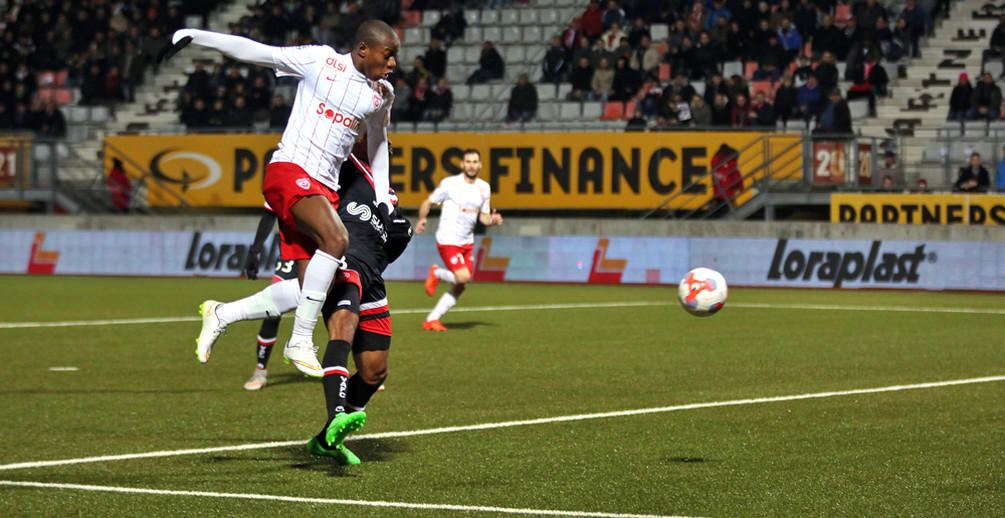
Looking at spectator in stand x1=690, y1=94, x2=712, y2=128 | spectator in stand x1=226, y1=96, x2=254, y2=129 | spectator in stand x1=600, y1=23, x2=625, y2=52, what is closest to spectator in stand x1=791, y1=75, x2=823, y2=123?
spectator in stand x1=690, y1=94, x2=712, y2=128

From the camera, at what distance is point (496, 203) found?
89.9ft

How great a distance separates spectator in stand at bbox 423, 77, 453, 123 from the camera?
2919cm

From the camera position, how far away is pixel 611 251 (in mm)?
25766

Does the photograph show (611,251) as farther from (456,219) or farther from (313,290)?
(313,290)

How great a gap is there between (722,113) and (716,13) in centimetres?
408

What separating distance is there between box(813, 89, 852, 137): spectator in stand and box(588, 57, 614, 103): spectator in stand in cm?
528

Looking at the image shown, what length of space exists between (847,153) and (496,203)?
7258 millimetres

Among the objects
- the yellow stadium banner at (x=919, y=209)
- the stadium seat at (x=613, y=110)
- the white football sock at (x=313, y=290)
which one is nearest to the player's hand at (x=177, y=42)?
the white football sock at (x=313, y=290)

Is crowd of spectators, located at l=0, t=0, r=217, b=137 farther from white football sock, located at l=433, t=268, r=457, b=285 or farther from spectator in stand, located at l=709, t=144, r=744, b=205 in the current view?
white football sock, located at l=433, t=268, r=457, b=285

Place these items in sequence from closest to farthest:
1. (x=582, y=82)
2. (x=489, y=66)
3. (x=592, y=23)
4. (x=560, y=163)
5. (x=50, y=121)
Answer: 1. (x=560, y=163)
2. (x=582, y=82)
3. (x=592, y=23)
4. (x=489, y=66)
5. (x=50, y=121)

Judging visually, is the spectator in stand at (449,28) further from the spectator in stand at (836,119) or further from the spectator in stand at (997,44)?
the spectator in stand at (997,44)

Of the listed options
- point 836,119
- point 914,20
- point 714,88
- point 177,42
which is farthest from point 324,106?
point 914,20

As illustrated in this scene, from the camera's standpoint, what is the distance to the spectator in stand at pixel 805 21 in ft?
93.3

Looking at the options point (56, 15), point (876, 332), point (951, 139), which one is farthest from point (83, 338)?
point (56, 15)
